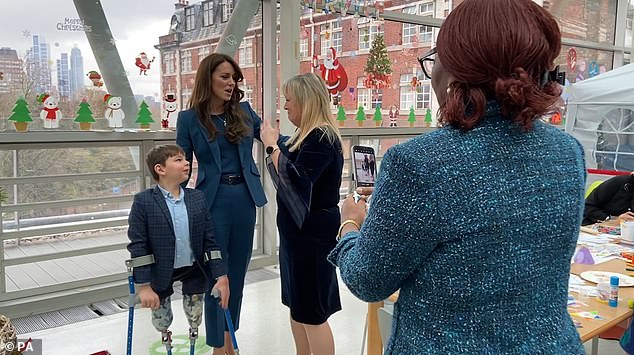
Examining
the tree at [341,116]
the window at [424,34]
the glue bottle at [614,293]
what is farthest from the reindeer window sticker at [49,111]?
the window at [424,34]

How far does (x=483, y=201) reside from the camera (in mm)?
911

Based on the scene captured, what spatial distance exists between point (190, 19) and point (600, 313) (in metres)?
3.64

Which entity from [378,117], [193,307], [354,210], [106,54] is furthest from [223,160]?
[378,117]

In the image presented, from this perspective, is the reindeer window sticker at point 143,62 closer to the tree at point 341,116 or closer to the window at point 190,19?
the window at point 190,19

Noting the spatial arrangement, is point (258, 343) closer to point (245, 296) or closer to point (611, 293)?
point (245, 296)

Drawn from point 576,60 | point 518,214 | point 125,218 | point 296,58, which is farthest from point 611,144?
point 518,214

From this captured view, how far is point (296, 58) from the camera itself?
4629 mm

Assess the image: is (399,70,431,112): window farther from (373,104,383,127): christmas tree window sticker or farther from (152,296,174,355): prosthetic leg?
(152,296,174,355): prosthetic leg

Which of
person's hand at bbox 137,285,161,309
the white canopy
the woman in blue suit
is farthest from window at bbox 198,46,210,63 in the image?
the white canopy

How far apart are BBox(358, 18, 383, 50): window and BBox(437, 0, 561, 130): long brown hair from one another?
14.4 feet

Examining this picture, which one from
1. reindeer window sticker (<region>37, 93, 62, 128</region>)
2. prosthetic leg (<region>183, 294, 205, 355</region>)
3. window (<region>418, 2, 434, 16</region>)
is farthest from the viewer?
window (<region>418, 2, 434, 16</region>)

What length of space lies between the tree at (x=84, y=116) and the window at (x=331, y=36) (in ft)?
7.10

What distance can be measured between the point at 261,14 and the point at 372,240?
13.2ft

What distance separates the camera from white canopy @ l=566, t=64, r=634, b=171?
6195 millimetres
